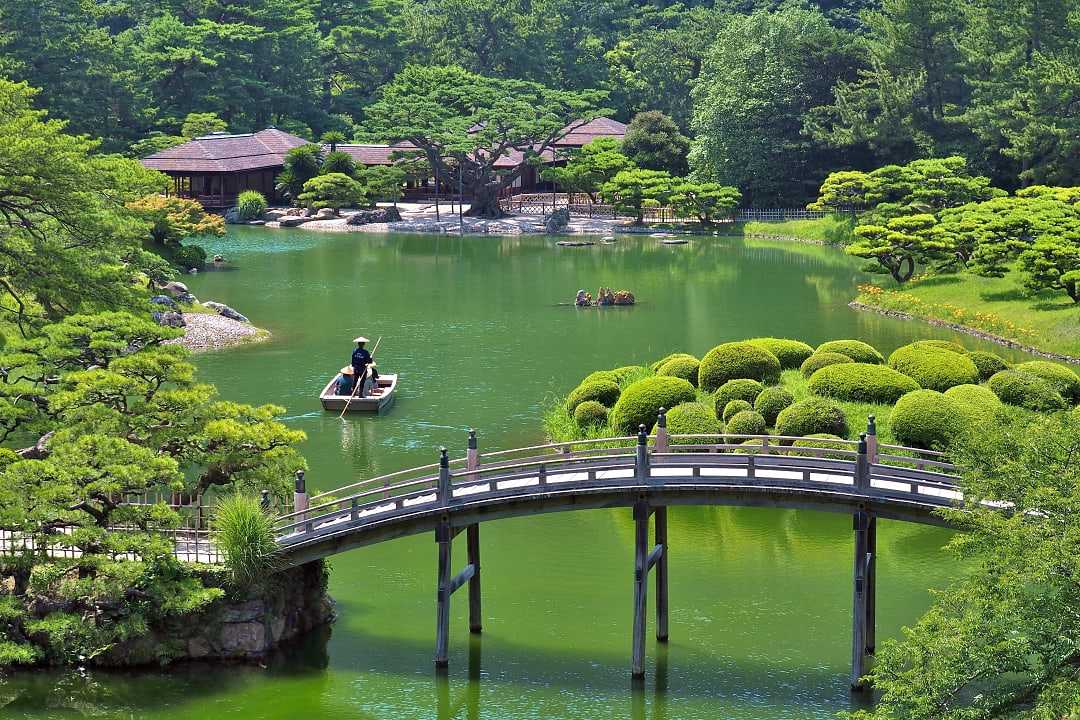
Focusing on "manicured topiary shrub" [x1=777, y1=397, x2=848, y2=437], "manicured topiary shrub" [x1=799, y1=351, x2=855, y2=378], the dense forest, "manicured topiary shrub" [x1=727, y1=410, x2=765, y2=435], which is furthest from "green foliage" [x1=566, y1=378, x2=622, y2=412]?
the dense forest

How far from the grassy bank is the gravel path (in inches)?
959

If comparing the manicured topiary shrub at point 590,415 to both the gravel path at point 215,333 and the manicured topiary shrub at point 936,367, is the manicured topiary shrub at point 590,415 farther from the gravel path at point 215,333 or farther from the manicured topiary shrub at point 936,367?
the gravel path at point 215,333

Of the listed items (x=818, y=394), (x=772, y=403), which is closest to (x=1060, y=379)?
(x=818, y=394)

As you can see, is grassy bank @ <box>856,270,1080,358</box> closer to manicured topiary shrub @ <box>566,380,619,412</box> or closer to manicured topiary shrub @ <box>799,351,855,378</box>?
manicured topiary shrub @ <box>799,351,855,378</box>

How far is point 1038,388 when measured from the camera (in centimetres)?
3838

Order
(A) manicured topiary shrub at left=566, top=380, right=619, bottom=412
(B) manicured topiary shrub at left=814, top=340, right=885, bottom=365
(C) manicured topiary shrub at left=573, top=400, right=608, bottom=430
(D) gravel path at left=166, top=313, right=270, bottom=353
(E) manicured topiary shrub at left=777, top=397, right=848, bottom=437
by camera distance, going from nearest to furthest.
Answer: (E) manicured topiary shrub at left=777, top=397, right=848, bottom=437 < (C) manicured topiary shrub at left=573, top=400, right=608, bottom=430 < (A) manicured topiary shrub at left=566, top=380, right=619, bottom=412 < (B) manicured topiary shrub at left=814, top=340, right=885, bottom=365 < (D) gravel path at left=166, top=313, right=270, bottom=353

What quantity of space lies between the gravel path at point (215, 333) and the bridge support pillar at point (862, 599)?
3219 centimetres

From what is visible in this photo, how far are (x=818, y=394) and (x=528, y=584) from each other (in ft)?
40.2

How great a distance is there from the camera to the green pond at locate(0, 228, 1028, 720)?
82.8 feet

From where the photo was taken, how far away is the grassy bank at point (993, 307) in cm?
5366

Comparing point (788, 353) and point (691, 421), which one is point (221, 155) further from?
point (691, 421)

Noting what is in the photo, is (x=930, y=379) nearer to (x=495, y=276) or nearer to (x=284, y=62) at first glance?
(x=495, y=276)

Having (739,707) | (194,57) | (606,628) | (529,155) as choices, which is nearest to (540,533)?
(606,628)

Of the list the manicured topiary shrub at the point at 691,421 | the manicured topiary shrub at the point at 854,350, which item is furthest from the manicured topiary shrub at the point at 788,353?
the manicured topiary shrub at the point at 691,421
